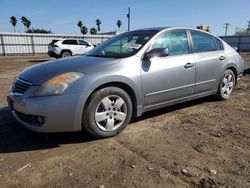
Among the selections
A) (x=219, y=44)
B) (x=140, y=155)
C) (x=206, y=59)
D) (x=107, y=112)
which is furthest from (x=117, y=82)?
(x=219, y=44)

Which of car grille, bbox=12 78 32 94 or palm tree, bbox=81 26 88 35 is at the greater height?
palm tree, bbox=81 26 88 35

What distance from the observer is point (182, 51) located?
461cm

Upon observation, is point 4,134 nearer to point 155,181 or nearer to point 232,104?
point 155,181

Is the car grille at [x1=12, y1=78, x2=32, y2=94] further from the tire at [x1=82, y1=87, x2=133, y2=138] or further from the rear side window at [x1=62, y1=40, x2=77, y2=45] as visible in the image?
the rear side window at [x1=62, y1=40, x2=77, y2=45]

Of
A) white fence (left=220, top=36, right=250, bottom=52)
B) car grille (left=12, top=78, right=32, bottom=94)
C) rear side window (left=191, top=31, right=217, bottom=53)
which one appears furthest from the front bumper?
white fence (left=220, top=36, right=250, bottom=52)

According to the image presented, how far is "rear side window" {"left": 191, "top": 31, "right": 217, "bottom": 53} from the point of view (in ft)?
16.0

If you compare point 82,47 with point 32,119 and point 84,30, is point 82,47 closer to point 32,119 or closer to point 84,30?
point 32,119

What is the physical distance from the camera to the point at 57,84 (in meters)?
3.33

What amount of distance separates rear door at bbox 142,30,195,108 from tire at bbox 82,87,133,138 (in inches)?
16.5

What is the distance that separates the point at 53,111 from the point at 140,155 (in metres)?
1.19

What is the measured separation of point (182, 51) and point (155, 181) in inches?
104

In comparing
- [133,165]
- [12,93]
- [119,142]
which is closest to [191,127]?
[119,142]

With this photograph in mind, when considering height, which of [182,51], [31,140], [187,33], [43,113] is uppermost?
[187,33]

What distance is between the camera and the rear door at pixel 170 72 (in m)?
4.05
